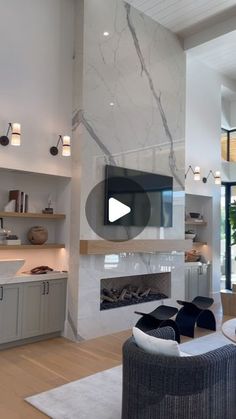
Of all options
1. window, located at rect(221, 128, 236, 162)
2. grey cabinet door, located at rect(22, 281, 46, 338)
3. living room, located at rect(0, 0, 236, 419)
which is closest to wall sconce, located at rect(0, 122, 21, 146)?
living room, located at rect(0, 0, 236, 419)

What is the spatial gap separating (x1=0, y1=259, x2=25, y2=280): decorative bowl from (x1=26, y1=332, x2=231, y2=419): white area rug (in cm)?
153

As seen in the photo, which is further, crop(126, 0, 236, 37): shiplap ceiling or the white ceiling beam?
the white ceiling beam

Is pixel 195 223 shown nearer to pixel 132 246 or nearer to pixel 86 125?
pixel 132 246

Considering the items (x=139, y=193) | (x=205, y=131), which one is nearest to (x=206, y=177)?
(x=205, y=131)

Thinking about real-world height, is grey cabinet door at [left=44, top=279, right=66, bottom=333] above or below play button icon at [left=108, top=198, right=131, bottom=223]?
below

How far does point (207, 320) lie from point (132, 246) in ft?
5.13

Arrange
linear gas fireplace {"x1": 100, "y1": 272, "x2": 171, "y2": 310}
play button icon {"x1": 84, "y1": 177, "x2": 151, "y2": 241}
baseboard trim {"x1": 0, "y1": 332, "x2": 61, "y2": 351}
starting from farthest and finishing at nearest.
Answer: linear gas fireplace {"x1": 100, "y1": 272, "x2": 171, "y2": 310} → play button icon {"x1": 84, "y1": 177, "x2": 151, "y2": 241} → baseboard trim {"x1": 0, "y1": 332, "x2": 61, "y2": 351}

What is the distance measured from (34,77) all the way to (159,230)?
302 cm

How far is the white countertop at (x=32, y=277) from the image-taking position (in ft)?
14.0

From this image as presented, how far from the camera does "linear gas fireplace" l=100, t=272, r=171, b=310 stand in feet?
17.6

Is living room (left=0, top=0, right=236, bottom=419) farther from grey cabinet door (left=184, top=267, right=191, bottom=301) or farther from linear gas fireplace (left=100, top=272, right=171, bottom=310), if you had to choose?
grey cabinet door (left=184, top=267, right=191, bottom=301)

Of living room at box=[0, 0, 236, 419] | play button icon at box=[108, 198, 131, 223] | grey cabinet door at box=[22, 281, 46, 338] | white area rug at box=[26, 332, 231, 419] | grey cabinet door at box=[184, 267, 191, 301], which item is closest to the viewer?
white area rug at box=[26, 332, 231, 419]

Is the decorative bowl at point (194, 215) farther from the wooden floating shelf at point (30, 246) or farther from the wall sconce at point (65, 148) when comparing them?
the wall sconce at point (65, 148)

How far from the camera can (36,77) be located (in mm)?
4629
